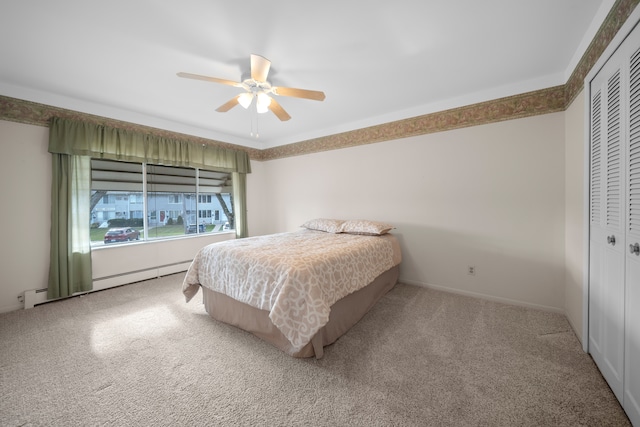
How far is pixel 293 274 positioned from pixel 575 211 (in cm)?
249

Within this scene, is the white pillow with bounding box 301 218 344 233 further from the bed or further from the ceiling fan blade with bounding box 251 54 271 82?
the ceiling fan blade with bounding box 251 54 271 82

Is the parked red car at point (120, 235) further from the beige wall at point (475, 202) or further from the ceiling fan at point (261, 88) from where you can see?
the beige wall at point (475, 202)

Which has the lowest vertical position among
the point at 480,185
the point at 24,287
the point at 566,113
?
the point at 24,287

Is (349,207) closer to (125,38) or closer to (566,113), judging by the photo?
(566,113)

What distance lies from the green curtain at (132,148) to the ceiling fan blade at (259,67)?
8.00ft

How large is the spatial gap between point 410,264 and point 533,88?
239cm

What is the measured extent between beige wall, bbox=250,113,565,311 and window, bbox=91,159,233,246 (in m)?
2.31

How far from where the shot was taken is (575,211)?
212 centimetres

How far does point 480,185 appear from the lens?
2832mm

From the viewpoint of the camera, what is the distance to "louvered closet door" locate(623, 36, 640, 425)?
1.22 meters

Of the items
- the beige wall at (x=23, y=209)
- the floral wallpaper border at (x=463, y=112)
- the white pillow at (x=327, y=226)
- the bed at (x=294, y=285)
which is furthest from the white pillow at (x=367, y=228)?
the beige wall at (x=23, y=209)

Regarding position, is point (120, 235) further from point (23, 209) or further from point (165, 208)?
point (23, 209)

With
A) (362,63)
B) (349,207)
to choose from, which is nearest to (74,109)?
(362,63)

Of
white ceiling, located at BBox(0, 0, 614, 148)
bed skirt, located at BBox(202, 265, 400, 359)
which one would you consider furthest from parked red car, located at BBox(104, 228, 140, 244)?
bed skirt, located at BBox(202, 265, 400, 359)
